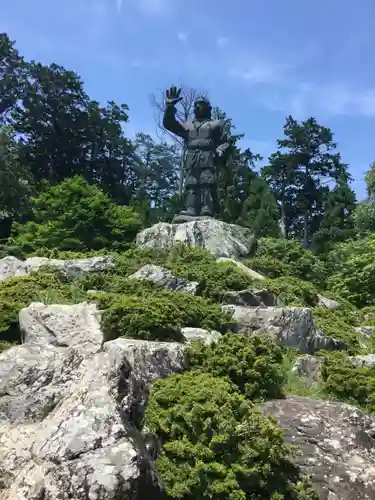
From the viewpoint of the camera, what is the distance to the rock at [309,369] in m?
7.02

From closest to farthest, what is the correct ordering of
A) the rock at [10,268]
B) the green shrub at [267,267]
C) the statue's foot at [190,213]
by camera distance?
the rock at [10,268], the green shrub at [267,267], the statue's foot at [190,213]

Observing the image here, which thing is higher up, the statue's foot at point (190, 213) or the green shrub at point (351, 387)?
the statue's foot at point (190, 213)

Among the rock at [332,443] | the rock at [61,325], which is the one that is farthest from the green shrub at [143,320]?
the rock at [332,443]

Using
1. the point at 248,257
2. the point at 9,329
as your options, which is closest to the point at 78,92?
the point at 248,257

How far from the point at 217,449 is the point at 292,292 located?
21.9 feet

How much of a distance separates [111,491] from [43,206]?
18896 millimetres

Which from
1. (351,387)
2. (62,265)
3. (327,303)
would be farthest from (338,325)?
(62,265)

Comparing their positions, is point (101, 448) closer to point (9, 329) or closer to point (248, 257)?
point (9, 329)

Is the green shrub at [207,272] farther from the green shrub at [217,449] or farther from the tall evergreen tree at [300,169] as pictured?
the tall evergreen tree at [300,169]

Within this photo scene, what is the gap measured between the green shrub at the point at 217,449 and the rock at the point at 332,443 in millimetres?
220

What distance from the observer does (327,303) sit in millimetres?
12414

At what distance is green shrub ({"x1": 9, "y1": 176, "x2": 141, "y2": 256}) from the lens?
18.5m

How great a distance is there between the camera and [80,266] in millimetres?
11164

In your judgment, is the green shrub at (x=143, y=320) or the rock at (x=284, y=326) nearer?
the green shrub at (x=143, y=320)
